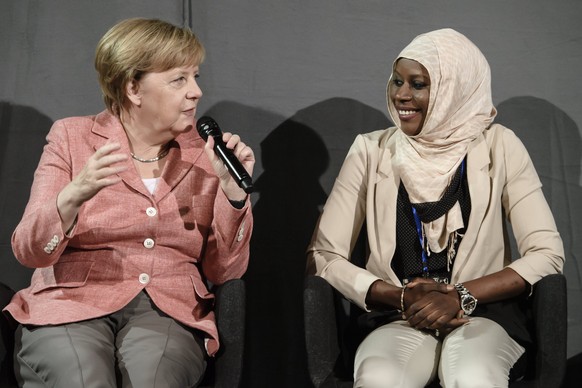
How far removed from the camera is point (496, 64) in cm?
328

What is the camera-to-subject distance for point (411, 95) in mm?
2750

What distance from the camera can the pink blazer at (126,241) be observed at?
2.44 meters

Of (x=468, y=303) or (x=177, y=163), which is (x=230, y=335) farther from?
(x=468, y=303)

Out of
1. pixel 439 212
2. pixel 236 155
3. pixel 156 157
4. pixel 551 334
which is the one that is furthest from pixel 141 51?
pixel 551 334

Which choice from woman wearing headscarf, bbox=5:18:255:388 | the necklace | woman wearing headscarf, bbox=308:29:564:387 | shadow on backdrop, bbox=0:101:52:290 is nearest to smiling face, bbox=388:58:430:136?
woman wearing headscarf, bbox=308:29:564:387

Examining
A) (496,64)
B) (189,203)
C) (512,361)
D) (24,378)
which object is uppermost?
(496,64)

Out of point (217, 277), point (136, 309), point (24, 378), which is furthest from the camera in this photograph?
point (217, 277)

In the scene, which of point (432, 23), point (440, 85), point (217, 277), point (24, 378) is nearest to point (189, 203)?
point (217, 277)

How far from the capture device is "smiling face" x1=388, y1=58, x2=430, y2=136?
2.74 metres

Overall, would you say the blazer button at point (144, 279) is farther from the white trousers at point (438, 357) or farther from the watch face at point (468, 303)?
the watch face at point (468, 303)

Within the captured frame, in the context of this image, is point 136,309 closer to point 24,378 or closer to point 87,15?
point 24,378

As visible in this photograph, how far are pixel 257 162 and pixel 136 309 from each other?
2.99ft

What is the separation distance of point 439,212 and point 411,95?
40 cm

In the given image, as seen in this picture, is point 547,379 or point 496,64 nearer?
point 547,379
